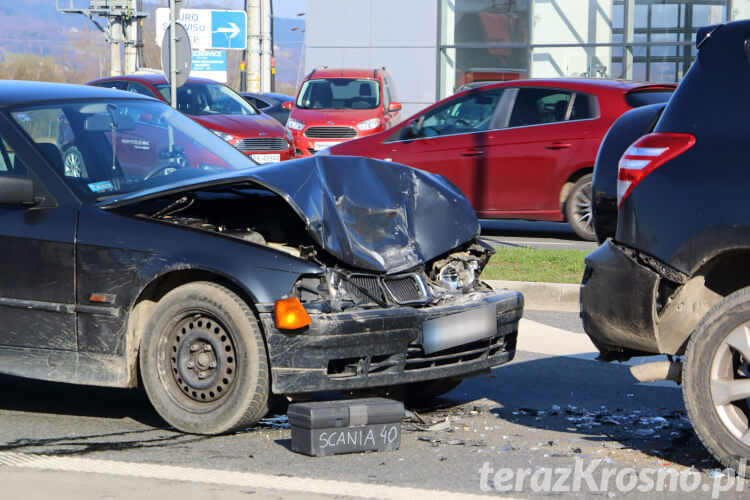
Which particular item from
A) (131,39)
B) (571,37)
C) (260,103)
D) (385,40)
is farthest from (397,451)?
(131,39)

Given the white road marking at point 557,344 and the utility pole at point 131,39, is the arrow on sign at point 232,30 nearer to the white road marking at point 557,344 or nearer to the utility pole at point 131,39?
the utility pole at point 131,39

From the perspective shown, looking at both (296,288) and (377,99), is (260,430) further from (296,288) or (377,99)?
(377,99)

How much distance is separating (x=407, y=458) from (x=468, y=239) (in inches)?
57.2

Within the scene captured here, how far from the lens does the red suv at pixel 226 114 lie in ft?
58.5

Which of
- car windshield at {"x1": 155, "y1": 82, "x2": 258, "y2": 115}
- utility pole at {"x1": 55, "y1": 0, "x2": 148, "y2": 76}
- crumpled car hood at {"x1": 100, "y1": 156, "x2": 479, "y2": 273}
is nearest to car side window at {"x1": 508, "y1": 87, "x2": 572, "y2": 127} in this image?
crumpled car hood at {"x1": 100, "y1": 156, "x2": 479, "y2": 273}

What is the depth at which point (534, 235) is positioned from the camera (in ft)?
45.5

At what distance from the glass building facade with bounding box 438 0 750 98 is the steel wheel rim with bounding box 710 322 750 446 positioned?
22233 millimetres

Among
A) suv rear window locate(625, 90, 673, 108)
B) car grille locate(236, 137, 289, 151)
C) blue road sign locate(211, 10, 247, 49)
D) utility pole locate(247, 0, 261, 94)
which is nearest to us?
suv rear window locate(625, 90, 673, 108)

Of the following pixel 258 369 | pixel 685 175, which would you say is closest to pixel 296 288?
pixel 258 369

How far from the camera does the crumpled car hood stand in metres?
5.20

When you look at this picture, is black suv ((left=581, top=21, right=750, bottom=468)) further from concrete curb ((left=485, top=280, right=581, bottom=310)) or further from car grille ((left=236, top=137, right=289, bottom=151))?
car grille ((left=236, top=137, right=289, bottom=151))

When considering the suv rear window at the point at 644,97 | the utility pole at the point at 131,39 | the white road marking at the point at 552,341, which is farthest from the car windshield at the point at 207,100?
the utility pole at the point at 131,39

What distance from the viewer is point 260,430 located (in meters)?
5.26

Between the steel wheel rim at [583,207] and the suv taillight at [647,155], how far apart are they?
763cm
